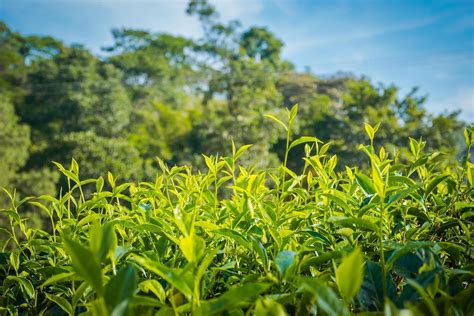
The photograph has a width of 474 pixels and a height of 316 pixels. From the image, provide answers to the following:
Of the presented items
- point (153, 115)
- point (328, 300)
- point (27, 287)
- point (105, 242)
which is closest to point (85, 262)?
point (105, 242)

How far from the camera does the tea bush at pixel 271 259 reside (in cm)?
26

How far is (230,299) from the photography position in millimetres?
271

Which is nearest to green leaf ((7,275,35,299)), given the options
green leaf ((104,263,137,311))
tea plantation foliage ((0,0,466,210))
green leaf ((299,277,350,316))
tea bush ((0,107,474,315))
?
tea bush ((0,107,474,315))

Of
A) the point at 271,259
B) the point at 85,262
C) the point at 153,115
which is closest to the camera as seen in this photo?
the point at 85,262

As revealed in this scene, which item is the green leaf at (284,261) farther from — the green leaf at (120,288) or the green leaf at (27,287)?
Result: the green leaf at (27,287)

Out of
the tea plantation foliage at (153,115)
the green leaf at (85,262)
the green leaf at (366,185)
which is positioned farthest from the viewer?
the tea plantation foliage at (153,115)

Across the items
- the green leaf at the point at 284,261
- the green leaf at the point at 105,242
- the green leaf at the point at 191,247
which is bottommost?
the green leaf at the point at 284,261

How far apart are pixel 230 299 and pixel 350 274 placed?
0.26ft

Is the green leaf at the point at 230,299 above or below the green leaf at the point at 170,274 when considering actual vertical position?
below

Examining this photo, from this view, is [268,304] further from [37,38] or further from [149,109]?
[37,38]

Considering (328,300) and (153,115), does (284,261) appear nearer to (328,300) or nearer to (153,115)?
(328,300)

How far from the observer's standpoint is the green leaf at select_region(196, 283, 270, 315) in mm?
268

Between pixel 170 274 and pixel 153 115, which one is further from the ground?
pixel 153 115

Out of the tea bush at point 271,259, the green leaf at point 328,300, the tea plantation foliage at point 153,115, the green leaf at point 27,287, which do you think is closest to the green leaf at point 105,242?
the tea bush at point 271,259
